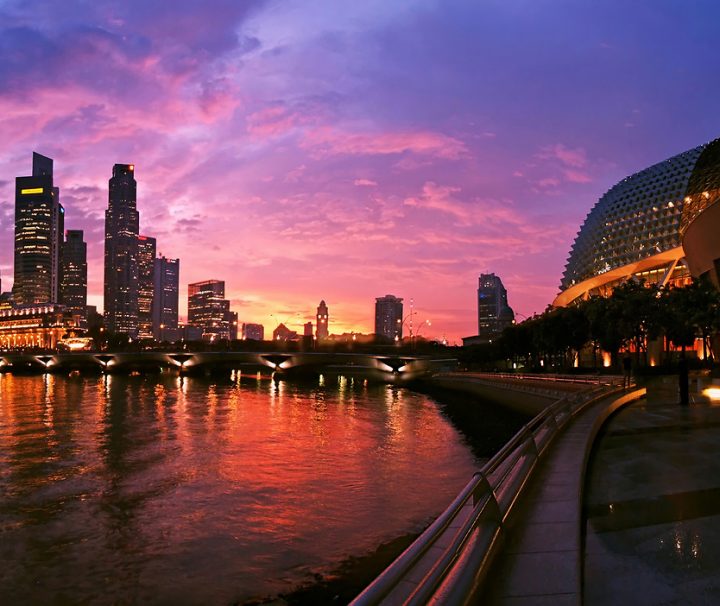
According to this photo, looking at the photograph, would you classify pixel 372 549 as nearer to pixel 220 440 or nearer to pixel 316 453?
pixel 316 453

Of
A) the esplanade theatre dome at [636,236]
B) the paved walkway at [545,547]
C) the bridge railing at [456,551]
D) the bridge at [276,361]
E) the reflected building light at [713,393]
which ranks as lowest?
the bridge at [276,361]

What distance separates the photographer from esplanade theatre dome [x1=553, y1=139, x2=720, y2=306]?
11338 cm

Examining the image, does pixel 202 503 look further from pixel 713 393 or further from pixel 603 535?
pixel 713 393

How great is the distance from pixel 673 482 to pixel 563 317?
60878 mm

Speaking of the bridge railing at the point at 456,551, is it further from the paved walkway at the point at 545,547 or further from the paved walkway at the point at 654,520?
the paved walkway at the point at 654,520

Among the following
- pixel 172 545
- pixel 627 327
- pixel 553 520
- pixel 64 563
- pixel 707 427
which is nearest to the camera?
pixel 553 520

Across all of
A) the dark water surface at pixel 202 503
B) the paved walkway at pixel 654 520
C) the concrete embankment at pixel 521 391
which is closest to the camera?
the paved walkway at pixel 654 520

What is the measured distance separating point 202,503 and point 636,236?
120m

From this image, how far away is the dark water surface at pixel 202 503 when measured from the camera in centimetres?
1231

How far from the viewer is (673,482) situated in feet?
37.7

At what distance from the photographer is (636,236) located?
4779 inches

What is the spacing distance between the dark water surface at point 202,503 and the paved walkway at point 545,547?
4801 millimetres

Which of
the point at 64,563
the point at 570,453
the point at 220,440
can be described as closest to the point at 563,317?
the point at 220,440

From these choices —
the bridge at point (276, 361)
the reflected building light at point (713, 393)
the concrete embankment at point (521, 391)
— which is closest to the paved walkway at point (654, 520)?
the reflected building light at point (713, 393)
